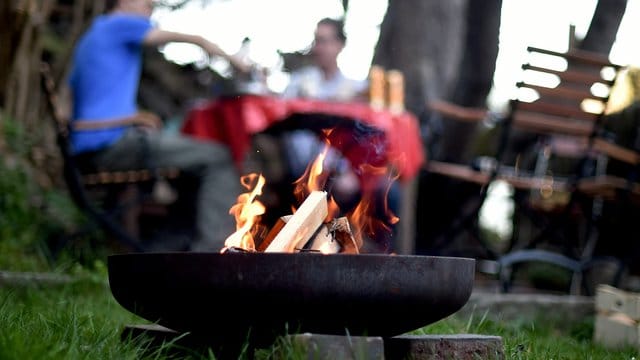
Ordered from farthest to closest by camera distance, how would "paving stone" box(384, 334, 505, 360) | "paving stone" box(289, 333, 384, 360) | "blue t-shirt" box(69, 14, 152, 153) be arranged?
"blue t-shirt" box(69, 14, 152, 153) → "paving stone" box(384, 334, 505, 360) → "paving stone" box(289, 333, 384, 360)

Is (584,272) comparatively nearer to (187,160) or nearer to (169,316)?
(187,160)

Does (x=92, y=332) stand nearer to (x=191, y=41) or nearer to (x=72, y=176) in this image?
(x=72, y=176)

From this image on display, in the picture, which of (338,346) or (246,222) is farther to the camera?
(246,222)

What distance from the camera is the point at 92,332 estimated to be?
282 cm

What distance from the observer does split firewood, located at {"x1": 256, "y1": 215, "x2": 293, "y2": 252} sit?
106 inches

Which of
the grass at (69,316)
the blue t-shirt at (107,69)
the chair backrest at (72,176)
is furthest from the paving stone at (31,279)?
the blue t-shirt at (107,69)

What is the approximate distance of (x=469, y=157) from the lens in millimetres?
8539

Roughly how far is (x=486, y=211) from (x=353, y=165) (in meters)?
5.63

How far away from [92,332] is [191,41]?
2.80 metres

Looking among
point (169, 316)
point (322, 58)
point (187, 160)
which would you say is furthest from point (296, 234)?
point (322, 58)

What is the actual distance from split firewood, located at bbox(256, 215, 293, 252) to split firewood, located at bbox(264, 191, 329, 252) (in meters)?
0.06

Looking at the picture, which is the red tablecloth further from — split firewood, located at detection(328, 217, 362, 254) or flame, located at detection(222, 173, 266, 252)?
split firewood, located at detection(328, 217, 362, 254)

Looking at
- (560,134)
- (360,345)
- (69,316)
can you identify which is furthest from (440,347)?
(560,134)

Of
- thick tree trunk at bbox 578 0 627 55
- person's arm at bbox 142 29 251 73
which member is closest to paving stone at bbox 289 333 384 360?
person's arm at bbox 142 29 251 73
